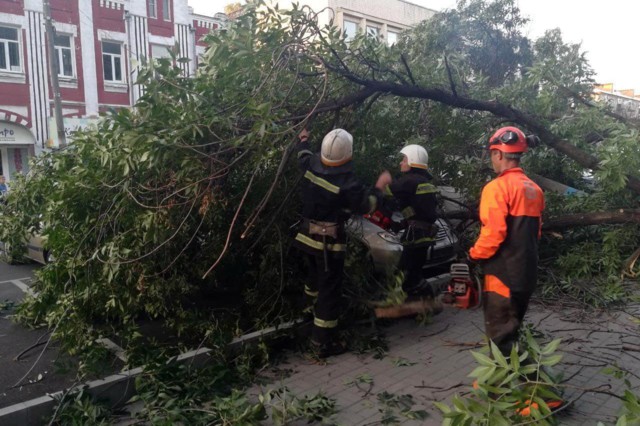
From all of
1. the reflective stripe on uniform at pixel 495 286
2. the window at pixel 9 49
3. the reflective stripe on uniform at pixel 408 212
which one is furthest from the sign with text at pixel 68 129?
the reflective stripe on uniform at pixel 495 286

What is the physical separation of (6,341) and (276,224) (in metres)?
3.03

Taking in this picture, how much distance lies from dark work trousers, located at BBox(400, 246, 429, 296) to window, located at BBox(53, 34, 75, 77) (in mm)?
20641

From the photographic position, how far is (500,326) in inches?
146

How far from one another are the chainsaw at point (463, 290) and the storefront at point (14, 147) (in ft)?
67.7

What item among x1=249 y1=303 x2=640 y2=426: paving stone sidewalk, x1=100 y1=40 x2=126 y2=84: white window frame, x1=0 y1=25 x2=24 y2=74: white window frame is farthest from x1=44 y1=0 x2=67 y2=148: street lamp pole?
x1=249 y1=303 x2=640 y2=426: paving stone sidewalk

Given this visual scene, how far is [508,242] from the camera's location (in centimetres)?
364

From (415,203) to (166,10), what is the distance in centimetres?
2285

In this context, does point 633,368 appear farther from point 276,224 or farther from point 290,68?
point 290,68

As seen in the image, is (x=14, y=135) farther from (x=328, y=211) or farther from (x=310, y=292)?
(x=328, y=211)

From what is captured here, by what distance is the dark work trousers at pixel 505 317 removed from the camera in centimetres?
366

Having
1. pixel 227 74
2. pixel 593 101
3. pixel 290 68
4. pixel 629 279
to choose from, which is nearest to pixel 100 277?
pixel 227 74

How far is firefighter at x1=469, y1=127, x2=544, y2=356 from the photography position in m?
3.57

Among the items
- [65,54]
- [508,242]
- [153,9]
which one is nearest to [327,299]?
[508,242]

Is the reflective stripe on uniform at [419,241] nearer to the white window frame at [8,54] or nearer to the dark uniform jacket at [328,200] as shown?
the dark uniform jacket at [328,200]
